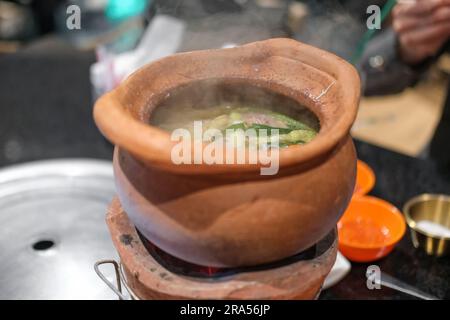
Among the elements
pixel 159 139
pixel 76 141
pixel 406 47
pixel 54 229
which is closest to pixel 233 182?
pixel 159 139

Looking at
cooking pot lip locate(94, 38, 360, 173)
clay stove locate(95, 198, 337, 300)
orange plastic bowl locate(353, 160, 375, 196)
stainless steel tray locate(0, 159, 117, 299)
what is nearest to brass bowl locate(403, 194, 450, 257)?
orange plastic bowl locate(353, 160, 375, 196)

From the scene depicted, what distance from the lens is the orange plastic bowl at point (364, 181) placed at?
87.7 inches

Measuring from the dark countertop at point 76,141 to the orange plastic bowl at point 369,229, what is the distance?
72 mm

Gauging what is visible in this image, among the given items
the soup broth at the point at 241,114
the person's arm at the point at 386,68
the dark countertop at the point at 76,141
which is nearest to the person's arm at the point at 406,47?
the person's arm at the point at 386,68

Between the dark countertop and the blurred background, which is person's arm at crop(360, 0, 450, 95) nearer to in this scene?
the blurred background

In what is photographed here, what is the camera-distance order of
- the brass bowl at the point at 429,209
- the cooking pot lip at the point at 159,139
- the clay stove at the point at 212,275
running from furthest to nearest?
the brass bowl at the point at 429,209 → the clay stove at the point at 212,275 → the cooking pot lip at the point at 159,139

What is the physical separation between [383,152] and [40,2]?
3788 mm

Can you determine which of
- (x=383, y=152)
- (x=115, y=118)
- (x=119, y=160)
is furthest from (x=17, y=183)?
(x=383, y=152)

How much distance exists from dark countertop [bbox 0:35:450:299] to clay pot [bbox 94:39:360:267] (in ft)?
2.26

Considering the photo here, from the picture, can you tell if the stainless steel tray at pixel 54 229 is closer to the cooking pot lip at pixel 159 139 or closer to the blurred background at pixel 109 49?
the blurred background at pixel 109 49

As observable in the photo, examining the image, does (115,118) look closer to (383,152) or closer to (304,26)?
(383,152)

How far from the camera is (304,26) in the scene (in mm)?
3084

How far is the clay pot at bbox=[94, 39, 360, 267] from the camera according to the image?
Answer: 1079 mm

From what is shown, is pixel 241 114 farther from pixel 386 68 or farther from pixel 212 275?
pixel 386 68
